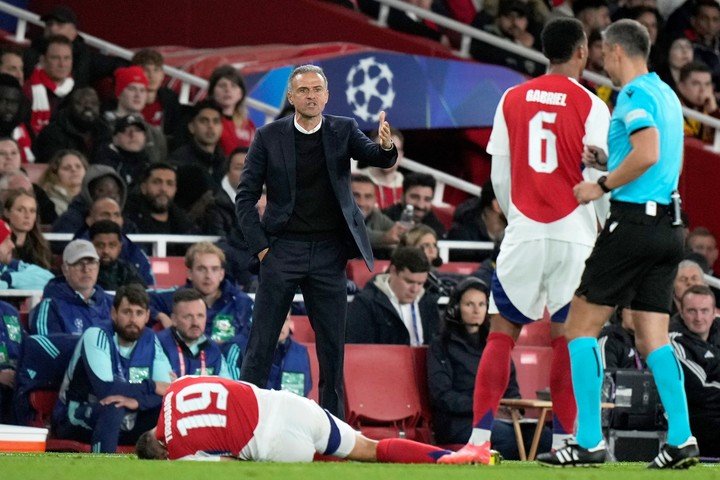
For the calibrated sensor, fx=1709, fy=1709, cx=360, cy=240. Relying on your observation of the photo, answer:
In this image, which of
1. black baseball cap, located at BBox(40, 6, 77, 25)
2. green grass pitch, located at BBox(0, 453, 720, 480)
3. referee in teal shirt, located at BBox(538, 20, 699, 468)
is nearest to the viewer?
green grass pitch, located at BBox(0, 453, 720, 480)

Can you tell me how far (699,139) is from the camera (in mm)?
16984

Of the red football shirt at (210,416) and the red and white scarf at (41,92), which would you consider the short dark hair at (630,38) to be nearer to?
the red football shirt at (210,416)

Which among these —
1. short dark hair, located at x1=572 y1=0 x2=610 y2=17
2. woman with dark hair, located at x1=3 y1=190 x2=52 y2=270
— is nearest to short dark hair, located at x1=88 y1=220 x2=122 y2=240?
woman with dark hair, located at x1=3 y1=190 x2=52 y2=270

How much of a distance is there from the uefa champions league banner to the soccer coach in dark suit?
6642mm

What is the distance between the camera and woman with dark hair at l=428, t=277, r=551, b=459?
11383 mm

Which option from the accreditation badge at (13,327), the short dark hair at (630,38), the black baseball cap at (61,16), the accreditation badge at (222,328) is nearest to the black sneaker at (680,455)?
the short dark hair at (630,38)

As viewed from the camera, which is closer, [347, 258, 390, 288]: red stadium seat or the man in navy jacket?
the man in navy jacket

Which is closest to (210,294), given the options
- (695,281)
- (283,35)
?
(695,281)

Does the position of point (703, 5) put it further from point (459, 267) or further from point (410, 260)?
point (410, 260)

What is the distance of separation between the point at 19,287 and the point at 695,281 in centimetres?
524

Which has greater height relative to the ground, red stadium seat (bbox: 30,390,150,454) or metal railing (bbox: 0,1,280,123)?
metal railing (bbox: 0,1,280,123)

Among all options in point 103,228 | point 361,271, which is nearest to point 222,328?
point 103,228

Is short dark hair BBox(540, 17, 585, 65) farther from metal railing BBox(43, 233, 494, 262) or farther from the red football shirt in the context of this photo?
metal railing BBox(43, 233, 494, 262)

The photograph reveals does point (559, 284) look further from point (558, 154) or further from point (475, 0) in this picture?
point (475, 0)
